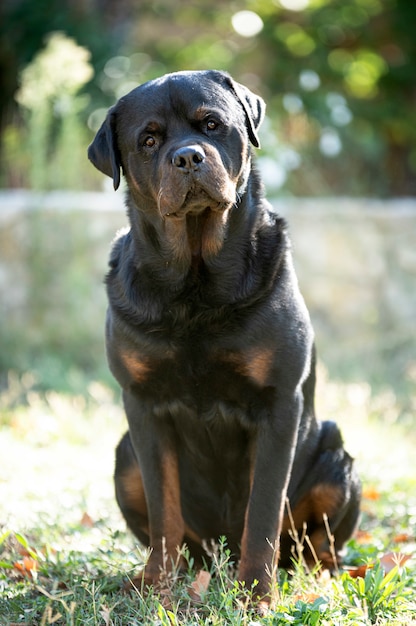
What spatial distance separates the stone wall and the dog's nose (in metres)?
4.22

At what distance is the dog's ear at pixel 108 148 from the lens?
121 inches

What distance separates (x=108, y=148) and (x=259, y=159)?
235 inches

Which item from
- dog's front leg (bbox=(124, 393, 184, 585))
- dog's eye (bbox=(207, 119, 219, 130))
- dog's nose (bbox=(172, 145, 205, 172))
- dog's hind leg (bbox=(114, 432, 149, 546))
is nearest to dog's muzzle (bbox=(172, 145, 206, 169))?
dog's nose (bbox=(172, 145, 205, 172))

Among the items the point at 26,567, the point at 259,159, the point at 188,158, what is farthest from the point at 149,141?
the point at 259,159

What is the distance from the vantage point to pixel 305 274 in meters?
7.75

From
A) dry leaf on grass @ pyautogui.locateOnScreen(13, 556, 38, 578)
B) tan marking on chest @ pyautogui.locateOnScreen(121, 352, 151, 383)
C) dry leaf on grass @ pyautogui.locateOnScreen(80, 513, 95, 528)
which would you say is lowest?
dry leaf on grass @ pyautogui.locateOnScreen(80, 513, 95, 528)

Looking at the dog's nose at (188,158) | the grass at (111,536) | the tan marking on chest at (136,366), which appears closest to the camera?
the grass at (111,536)

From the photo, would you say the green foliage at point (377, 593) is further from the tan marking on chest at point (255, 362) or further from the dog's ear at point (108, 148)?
the dog's ear at point (108, 148)

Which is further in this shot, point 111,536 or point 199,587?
point 111,536

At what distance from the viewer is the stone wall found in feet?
23.6

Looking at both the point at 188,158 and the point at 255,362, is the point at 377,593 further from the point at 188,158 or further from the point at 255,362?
the point at 188,158

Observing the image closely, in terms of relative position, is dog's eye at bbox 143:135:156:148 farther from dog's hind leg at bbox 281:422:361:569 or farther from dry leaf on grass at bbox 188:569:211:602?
dry leaf on grass at bbox 188:569:211:602

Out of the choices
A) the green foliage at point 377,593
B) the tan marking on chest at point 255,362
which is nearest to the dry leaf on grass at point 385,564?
the green foliage at point 377,593

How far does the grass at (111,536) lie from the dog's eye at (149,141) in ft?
4.52
